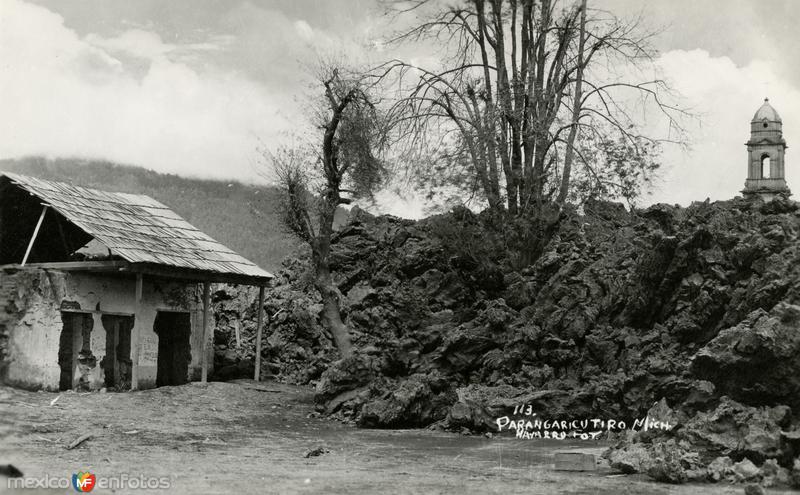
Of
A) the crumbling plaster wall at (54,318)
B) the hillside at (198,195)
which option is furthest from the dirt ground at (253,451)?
the hillside at (198,195)

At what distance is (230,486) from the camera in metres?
8.96

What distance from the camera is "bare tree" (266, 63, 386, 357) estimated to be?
2008 cm

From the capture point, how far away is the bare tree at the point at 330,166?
20.1 m

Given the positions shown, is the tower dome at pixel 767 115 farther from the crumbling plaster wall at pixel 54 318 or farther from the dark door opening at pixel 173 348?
the crumbling plaster wall at pixel 54 318

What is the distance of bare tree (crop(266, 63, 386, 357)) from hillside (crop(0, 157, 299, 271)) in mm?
16167

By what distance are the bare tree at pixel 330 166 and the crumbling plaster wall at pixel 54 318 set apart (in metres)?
3.87

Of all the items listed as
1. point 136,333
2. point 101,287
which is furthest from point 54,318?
point 136,333

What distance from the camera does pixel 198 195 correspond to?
4403 cm

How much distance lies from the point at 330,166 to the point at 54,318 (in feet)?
22.5

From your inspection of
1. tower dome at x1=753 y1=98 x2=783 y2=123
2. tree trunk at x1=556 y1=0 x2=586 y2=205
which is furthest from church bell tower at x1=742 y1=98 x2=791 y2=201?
tree trunk at x1=556 y1=0 x2=586 y2=205

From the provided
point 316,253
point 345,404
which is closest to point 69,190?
point 316,253

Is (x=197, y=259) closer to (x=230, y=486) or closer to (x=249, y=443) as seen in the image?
(x=249, y=443)

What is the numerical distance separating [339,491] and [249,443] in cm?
459

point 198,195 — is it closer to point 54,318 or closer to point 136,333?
point 136,333
